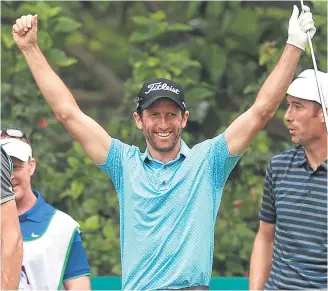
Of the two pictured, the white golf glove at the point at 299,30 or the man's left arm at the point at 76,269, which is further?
the man's left arm at the point at 76,269

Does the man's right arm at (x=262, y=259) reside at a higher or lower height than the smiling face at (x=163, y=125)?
lower

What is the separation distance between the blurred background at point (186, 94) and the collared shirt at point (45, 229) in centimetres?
215

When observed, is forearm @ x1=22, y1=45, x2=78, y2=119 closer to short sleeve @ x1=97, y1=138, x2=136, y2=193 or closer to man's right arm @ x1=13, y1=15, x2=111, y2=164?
man's right arm @ x1=13, y1=15, x2=111, y2=164

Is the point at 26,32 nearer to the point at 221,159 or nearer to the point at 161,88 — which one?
the point at 161,88

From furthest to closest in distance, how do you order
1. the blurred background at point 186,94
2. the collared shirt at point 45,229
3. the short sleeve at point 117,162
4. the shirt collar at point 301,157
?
1. the blurred background at point 186,94
2. the collared shirt at point 45,229
3. the shirt collar at point 301,157
4. the short sleeve at point 117,162

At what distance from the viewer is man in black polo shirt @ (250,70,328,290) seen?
5172 mm

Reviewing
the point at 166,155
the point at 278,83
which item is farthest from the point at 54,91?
the point at 278,83

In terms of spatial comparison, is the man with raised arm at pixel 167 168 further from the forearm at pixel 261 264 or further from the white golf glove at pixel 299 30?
the forearm at pixel 261 264

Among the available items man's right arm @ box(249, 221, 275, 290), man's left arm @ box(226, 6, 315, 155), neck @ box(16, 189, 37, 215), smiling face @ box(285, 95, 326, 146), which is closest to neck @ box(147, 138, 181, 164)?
man's left arm @ box(226, 6, 315, 155)

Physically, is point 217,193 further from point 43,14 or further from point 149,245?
point 43,14

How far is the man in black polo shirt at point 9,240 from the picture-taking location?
455cm

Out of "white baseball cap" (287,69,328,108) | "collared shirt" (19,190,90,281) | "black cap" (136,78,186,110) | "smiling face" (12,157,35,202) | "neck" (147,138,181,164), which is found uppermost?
"white baseball cap" (287,69,328,108)

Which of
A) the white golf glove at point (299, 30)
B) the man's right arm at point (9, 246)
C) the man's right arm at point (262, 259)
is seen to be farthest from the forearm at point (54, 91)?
the man's right arm at point (262, 259)

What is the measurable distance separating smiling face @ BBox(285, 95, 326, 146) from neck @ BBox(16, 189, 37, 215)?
125 centimetres
